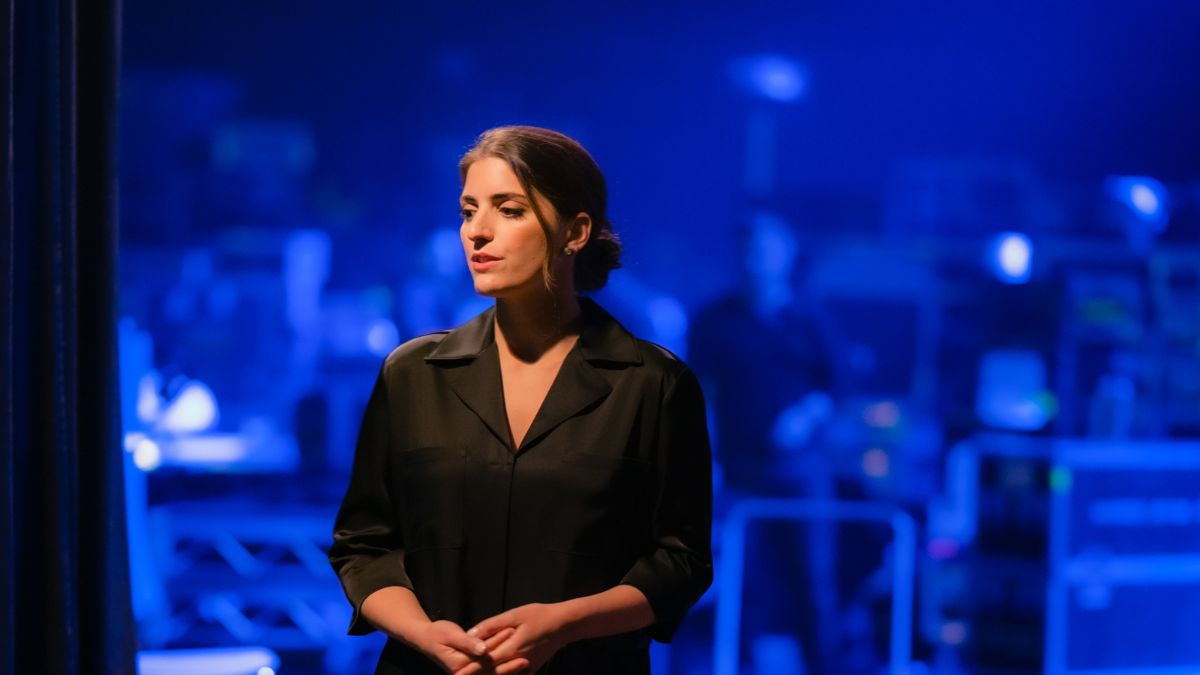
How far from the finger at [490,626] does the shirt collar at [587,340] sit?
299 mm

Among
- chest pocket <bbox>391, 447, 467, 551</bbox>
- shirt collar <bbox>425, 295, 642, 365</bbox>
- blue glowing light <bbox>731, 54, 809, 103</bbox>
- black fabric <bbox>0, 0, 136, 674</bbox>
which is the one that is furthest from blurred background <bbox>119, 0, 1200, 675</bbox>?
chest pocket <bbox>391, 447, 467, 551</bbox>

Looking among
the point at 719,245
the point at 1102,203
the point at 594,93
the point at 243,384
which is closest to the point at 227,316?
the point at 243,384

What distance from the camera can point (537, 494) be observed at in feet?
3.81

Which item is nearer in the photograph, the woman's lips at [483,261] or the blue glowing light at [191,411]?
the woman's lips at [483,261]

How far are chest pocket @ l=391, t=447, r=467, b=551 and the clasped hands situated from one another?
0.38 ft

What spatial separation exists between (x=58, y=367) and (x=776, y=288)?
82.0 inches

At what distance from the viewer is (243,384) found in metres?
3.11

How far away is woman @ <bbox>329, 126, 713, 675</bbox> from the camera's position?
1.16 meters

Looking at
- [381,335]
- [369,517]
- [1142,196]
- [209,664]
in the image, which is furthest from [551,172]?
[1142,196]

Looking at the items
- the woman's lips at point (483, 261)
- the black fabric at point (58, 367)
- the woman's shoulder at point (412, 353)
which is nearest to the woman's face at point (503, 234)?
the woman's lips at point (483, 261)

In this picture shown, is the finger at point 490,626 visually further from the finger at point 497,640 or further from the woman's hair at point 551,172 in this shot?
the woman's hair at point 551,172

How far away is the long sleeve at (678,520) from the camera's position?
1.16 meters

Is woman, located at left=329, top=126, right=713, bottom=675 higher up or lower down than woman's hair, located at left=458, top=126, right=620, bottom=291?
lower down

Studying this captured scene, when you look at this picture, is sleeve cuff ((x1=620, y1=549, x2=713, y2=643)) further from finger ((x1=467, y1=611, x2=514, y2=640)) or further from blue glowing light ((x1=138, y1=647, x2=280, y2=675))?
blue glowing light ((x1=138, y1=647, x2=280, y2=675))
